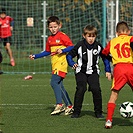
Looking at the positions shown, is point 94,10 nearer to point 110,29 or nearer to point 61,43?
point 110,29

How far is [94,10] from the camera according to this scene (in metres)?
22.0

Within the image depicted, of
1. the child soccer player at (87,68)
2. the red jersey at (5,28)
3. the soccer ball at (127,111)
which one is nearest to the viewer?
the soccer ball at (127,111)

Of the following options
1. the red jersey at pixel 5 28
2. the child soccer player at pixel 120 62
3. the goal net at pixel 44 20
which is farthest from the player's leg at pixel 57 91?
the red jersey at pixel 5 28

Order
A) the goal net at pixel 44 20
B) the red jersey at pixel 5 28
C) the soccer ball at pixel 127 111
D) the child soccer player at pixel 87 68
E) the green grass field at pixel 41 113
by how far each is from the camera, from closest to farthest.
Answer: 1. the green grass field at pixel 41 113
2. the soccer ball at pixel 127 111
3. the child soccer player at pixel 87 68
4. the goal net at pixel 44 20
5. the red jersey at pixel 5 28

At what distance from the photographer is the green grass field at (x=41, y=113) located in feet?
28.3

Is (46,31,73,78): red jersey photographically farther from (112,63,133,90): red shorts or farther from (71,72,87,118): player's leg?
(112,63,133,90): red shorts

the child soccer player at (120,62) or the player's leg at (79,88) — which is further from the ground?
the child soccer player at (120,62)

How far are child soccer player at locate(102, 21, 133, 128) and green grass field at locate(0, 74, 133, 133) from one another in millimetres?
335

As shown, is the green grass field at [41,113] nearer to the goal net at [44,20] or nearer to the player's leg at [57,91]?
the player's leg at [57,91]

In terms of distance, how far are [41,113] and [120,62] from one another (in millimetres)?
2102

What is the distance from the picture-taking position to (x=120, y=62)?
873 cm

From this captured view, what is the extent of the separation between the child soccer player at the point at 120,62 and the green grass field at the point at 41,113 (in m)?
0.33

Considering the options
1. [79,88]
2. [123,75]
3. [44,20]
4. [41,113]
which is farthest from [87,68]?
[44,20]

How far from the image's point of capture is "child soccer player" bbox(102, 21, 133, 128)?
866cm
